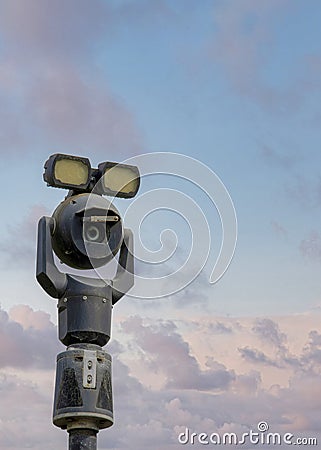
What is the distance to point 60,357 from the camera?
1021cm

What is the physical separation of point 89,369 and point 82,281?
91cm

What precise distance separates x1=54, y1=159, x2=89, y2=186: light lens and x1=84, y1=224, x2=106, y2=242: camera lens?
0.55 meters

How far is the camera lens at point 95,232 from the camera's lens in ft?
33.9

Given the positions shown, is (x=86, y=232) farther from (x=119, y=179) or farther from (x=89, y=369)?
(x=89, y=369)

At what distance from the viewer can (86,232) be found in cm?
1033

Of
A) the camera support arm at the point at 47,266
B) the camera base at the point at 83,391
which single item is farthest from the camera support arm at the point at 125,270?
the camera base at the point at 83,391

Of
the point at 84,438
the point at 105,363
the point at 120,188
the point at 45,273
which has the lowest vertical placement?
the point at 84,438

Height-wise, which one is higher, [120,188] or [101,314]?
[120,188]

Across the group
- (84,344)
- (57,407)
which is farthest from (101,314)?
(57,407)

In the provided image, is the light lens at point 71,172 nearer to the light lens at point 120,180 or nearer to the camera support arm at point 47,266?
the light lens at point 120,180

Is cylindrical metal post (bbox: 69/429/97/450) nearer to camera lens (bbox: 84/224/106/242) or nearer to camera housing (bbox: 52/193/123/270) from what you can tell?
camera housing (bbox: 52/193/123/270)

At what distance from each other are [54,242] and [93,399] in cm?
161

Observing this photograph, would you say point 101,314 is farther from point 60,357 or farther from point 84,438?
point 84,438

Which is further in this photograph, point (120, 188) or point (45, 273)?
point (120, 188)
